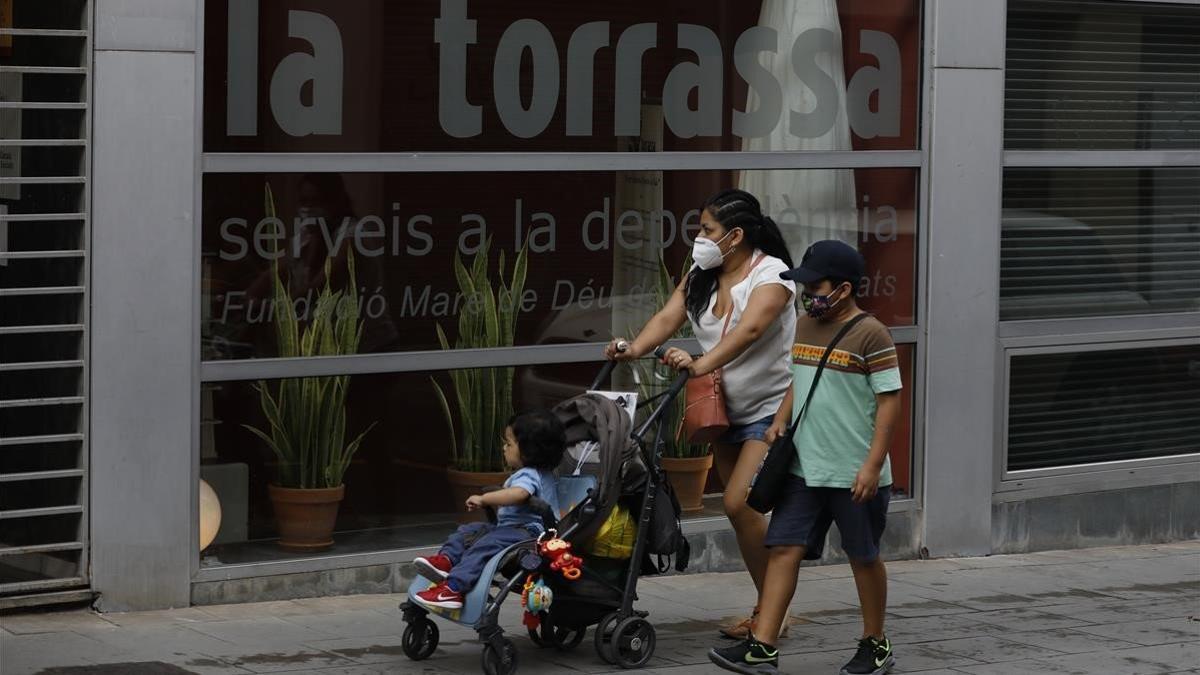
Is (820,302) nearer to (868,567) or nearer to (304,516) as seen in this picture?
(868,567)

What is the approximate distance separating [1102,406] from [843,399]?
4116mm

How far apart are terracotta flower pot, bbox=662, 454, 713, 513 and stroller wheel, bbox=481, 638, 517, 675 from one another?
273 cm

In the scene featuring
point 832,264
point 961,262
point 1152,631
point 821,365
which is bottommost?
point 1152,631

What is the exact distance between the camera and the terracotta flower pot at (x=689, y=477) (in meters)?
9.20

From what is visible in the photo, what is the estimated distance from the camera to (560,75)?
8633 mm

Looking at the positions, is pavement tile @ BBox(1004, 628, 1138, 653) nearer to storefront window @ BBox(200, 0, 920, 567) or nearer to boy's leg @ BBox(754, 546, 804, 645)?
boy's leg @ BBox(754, 546, 804, 645)

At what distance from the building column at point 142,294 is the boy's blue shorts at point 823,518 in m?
2.58

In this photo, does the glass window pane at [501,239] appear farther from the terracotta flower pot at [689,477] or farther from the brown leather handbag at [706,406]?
the brown leather handbag at [706,406]

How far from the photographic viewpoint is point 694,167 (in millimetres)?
8945

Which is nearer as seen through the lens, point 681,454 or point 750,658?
point 750,658

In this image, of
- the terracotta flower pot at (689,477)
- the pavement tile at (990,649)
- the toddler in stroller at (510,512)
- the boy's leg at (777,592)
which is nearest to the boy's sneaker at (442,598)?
the toddler in stroller at (510,512)

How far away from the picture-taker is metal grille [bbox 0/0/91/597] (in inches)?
291

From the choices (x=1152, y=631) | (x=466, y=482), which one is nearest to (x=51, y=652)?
(x=466, y=482)

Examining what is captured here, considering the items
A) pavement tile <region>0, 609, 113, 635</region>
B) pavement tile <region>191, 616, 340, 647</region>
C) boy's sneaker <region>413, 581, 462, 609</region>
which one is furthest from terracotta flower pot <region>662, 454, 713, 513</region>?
pavement tile <region>0, 609, 113, 635</region>
